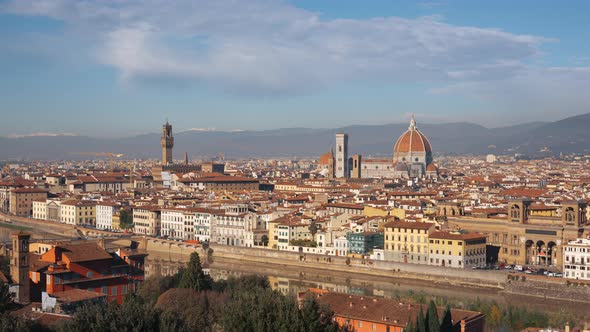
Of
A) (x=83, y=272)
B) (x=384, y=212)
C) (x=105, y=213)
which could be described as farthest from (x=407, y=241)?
(x=105, y=213)

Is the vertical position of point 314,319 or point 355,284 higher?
point 314,319

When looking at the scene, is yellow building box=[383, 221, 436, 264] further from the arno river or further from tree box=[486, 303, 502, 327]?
tree box=[486, 303, 502, 327]

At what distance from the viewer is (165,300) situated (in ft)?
70.0

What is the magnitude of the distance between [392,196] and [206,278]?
116 ft

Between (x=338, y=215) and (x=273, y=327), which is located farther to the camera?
(x=338, y=215)

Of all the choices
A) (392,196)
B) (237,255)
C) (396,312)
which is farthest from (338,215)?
(396,312)

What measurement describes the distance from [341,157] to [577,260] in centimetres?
7086

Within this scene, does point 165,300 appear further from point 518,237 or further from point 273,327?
point 518,237

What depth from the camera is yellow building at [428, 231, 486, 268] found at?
34.1 m

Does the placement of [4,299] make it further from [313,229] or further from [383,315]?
[313,229]

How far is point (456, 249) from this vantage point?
34.2m

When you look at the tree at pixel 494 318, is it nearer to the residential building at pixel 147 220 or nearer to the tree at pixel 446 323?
the tree at pixel 446 323

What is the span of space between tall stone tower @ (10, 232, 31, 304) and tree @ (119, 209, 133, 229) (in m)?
29.9

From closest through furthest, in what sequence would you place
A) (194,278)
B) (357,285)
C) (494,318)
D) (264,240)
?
(194,278) < (494,318) < (357,285) < (264,240)
